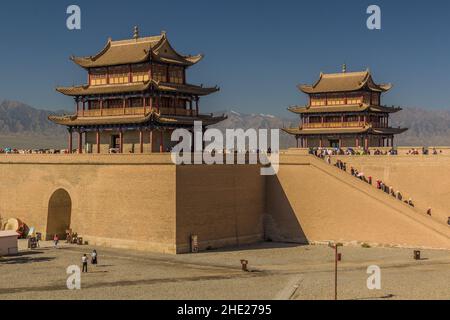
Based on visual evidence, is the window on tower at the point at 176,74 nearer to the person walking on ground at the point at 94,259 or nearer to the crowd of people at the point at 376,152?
the crowd of people at the point at 376,152

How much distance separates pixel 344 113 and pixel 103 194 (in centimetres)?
3018

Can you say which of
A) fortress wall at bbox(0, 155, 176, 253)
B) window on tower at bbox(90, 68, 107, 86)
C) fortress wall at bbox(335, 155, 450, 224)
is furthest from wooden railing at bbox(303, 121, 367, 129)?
fortress wall at bbox(0, 155, 176, 253)

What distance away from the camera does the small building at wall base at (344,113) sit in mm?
68125

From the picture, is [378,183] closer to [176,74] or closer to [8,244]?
[176,74]

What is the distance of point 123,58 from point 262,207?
1777 centimetres

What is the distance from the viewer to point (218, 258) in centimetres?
4469

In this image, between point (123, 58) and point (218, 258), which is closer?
point (218, 258)

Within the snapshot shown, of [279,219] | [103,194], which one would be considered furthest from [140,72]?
[279,219]

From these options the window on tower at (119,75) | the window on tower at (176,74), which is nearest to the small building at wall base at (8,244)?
the window on tower at (119,75)

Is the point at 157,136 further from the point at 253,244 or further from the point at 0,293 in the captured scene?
the point at 0,293

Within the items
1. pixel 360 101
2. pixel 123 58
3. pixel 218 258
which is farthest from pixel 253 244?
pixel 360 101

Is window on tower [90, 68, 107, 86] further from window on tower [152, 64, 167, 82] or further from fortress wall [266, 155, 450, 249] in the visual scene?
fortress wall [266, 155, 450, 249]

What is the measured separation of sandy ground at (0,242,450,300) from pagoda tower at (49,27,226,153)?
38.9 ft

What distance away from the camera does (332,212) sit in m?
50.8
